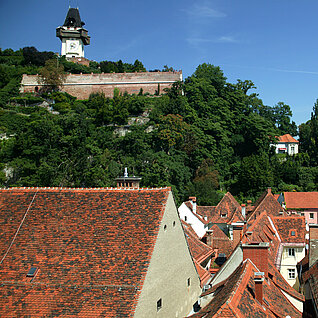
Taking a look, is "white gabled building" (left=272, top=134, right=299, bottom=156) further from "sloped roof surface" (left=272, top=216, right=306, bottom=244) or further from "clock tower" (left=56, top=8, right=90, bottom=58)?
"sloped roof surface" (left=272, top=216, right=306, bottom=244)

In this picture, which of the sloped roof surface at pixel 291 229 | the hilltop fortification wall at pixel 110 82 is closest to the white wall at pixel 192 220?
the sloped roof surface at pixel 291 229

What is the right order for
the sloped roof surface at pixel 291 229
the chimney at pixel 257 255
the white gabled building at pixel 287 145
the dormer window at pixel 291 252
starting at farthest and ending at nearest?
the white gabled building at pixel 287 145 → the sloped roof surface at pixel 291 229 → the dormer window at pixel 291 252 → the chimney at pixel 257 255

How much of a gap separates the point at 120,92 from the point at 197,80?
47.0ft

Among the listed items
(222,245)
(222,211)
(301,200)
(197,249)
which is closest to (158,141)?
(301,200)

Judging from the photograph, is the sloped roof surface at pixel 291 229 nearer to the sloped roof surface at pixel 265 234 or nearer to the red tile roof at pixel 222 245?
the sloped roof surface at pixel 265 234

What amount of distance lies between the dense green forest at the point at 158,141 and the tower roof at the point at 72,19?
1160 centimetres

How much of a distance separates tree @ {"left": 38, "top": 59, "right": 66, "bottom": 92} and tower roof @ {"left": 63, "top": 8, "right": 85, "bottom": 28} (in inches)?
693

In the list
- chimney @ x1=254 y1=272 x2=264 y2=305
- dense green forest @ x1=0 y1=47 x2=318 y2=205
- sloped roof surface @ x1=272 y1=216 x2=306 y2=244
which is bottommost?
sloped roof surface @ x1=272 y1=216 x2=306 y2=244

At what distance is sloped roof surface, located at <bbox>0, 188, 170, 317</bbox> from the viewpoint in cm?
1145

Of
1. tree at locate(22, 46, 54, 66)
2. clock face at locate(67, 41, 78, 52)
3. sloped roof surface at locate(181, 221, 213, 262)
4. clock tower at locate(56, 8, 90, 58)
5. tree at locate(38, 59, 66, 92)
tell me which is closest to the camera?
sloped roof surface at locate(181, 221, 213, 262)

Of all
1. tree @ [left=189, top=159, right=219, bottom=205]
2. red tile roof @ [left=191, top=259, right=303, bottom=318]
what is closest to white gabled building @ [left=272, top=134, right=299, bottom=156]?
tree @ [left=189, top=159, right=219, bottom=205]

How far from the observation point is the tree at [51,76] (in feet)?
237

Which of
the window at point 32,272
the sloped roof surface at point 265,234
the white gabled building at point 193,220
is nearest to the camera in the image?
the window at point 32,272

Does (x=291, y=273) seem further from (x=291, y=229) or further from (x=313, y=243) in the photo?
(x=313, y=243)
